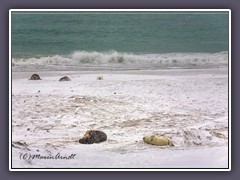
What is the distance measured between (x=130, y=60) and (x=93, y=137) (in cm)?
67

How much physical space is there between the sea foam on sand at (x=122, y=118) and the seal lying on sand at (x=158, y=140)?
0.03 metres

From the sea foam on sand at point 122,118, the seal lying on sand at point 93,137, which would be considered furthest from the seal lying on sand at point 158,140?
the seal lying on sand at point 93,137

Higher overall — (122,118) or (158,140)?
(122,118)

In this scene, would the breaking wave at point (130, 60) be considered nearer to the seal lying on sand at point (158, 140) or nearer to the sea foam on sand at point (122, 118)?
the sea foam on sand at point (122, 118)

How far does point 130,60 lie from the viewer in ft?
10.5

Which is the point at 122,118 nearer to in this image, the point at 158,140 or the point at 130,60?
the point at 158,140

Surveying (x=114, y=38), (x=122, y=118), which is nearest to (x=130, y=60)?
(x=114, y=38)

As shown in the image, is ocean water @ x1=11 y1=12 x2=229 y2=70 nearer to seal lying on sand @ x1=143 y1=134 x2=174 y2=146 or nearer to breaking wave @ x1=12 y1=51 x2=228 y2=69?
breaking wave @ x1=12 y1=51 x2=228 y2=69

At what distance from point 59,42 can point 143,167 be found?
3.83 feet

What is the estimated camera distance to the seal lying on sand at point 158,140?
10.2 ft

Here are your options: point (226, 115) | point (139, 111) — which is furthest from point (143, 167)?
point (226, 115)

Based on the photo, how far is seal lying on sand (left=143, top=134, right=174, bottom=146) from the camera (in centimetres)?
311

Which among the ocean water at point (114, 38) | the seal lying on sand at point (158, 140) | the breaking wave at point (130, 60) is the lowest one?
the seal lying on sand at point (158, 140)
